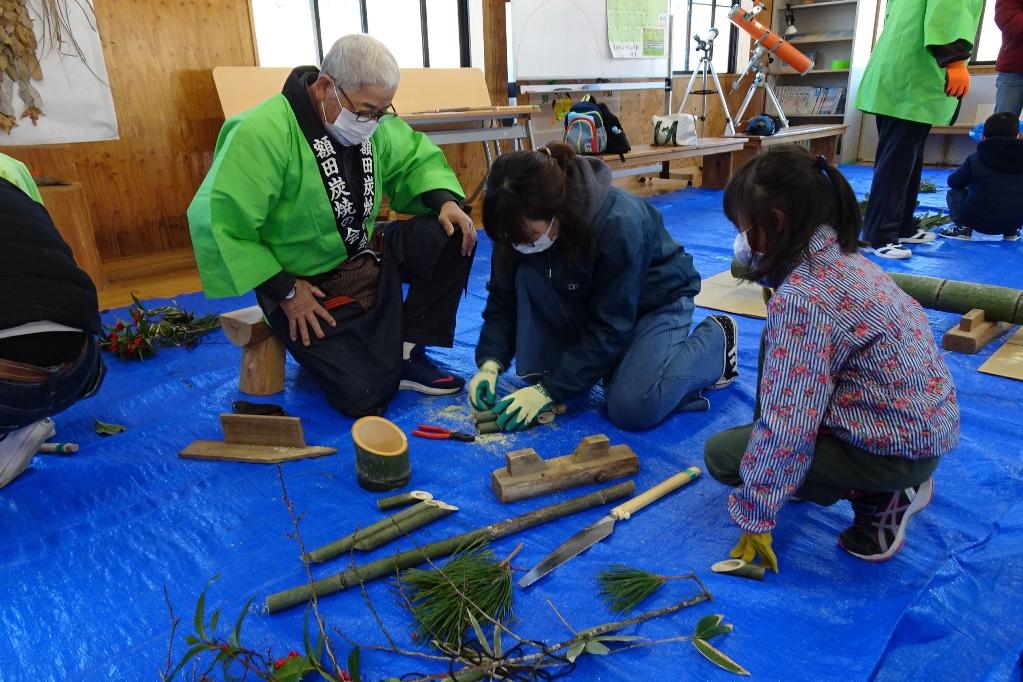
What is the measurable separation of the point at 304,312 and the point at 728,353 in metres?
1.25

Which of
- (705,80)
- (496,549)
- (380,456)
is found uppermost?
(705,80)

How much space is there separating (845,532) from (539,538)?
614 mm

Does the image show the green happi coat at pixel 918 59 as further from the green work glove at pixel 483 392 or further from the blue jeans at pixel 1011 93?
the green work glove at pixel 483 392

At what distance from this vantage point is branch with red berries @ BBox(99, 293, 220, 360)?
8.27 feet

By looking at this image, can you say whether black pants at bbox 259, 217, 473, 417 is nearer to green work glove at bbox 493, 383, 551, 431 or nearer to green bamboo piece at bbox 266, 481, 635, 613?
green work glove at bbox 493, 383, 551, 431

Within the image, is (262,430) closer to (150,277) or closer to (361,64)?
(361,64)

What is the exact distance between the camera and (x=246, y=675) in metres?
1.13

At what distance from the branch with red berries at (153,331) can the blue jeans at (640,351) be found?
135 cm

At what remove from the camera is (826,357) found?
1.21 m

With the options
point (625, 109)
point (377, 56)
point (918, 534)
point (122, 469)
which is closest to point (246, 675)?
point (122, 469)

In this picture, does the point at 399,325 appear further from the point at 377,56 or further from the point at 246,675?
the point at 246,675

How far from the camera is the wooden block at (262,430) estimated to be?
1844 mm

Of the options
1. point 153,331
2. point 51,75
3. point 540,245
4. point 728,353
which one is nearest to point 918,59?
point 728,353

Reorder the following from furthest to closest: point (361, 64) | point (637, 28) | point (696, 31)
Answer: point (696, 31) < point (637, 28) < point (361, 64)
